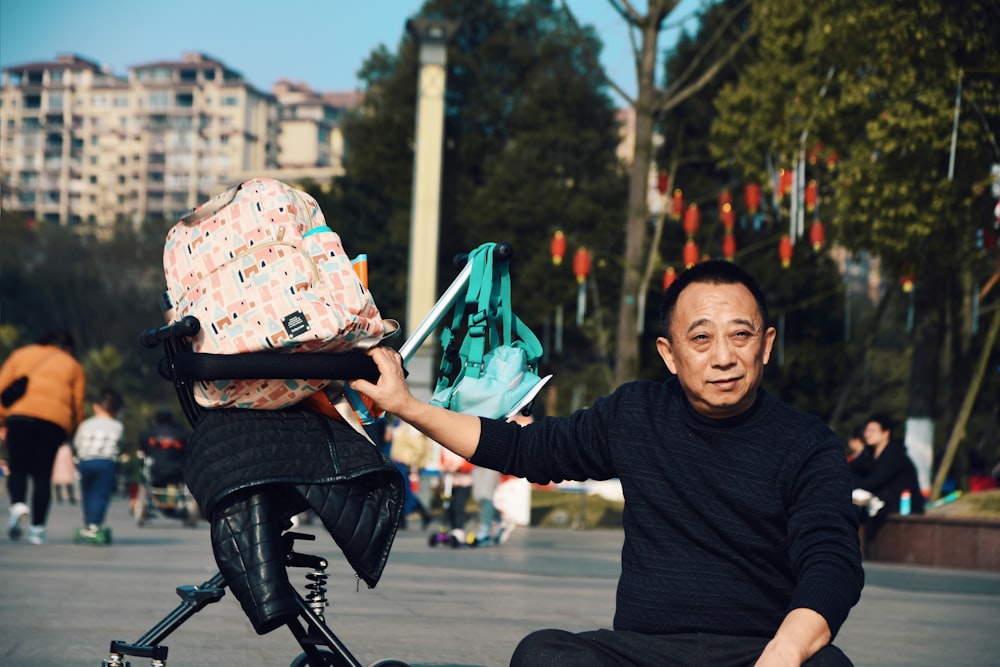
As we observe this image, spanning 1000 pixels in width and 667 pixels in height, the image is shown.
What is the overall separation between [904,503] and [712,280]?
12.3 metres

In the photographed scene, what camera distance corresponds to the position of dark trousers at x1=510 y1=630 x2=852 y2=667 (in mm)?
3523

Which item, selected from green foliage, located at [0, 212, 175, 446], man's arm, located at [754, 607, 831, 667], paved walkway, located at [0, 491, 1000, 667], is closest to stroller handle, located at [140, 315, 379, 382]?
man's arm, located at [754, 607, 831, 667]

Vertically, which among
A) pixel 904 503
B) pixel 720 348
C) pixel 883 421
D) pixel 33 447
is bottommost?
pixel 904 503

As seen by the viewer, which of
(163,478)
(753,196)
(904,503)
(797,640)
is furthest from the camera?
(753,196)

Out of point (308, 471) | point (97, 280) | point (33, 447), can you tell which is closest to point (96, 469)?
point (33, 447)

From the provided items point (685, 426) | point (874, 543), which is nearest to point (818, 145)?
point (874, 543)

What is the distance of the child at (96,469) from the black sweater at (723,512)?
33.6 ft

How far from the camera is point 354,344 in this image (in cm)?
391

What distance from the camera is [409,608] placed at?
8.43 m

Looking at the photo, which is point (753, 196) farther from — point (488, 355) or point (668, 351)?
point (668, 351)

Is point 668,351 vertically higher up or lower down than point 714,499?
higher up

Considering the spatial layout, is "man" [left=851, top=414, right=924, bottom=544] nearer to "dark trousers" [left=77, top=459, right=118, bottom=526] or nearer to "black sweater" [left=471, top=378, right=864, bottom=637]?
"dark trousers" [left=77, top=459, right=118, bottom=526]

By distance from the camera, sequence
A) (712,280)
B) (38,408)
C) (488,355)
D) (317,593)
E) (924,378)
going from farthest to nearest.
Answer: (924,378) → (38,408) → (488,355) → (317,593) → (712,280)

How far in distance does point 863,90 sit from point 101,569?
11.4 m
